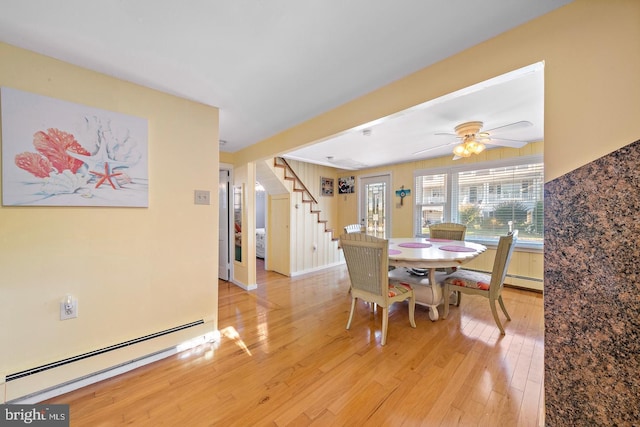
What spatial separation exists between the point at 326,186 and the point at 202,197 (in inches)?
149

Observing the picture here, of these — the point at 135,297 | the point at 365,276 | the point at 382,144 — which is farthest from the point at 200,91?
the point at 382,144

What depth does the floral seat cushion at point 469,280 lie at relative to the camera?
7.86 ft

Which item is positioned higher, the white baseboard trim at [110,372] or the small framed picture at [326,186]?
the small framed picture at [326,186]

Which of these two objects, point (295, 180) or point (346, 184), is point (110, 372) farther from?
point (346, 184)

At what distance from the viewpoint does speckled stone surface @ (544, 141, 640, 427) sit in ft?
3.06

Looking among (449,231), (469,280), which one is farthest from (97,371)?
(449,231)

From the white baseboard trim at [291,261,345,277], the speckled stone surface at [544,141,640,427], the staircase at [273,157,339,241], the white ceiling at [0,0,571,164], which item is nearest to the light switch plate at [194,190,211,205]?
the white ceiling at [0,0,571,164]

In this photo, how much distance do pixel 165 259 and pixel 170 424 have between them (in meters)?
1.15

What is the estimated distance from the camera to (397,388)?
157 centimetres

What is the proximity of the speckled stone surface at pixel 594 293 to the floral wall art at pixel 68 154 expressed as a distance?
270 cm

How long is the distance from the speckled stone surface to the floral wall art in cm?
270

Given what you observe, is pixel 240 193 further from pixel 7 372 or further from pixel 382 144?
pixel 7 372

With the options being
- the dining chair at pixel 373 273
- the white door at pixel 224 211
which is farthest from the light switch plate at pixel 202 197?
the white door at pixel 224 211

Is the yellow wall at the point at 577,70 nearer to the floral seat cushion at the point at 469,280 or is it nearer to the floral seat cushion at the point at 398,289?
the floral seat cushion at the point at 398,289
